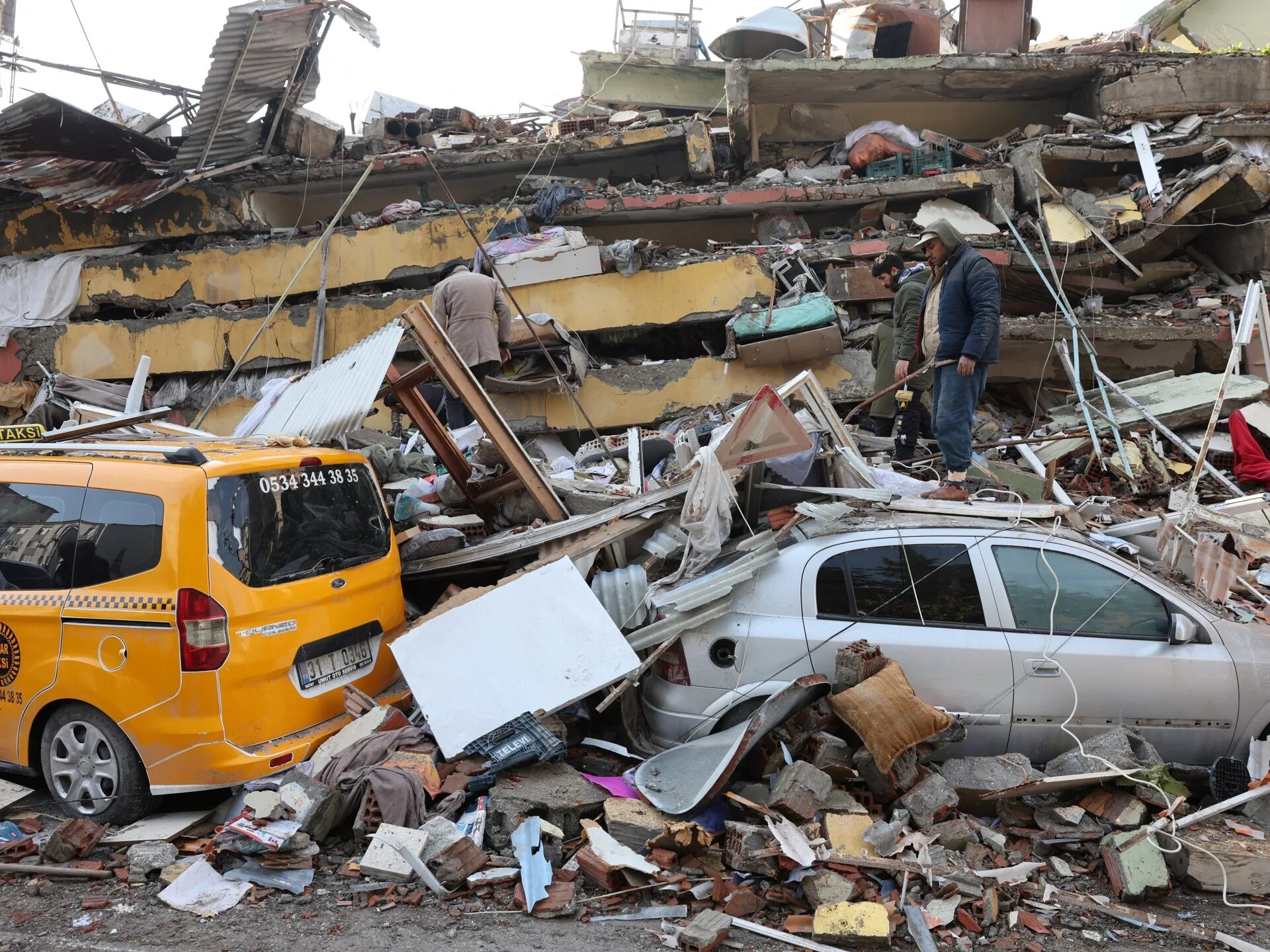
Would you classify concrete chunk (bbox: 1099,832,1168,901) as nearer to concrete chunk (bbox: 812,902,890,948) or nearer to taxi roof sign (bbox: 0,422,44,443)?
concrete chunk (bbox: 812,902,890,948)

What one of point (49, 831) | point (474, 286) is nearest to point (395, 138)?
point (474, 286)

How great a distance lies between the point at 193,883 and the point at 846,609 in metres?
3.12

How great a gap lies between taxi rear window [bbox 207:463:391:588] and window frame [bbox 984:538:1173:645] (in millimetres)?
3199

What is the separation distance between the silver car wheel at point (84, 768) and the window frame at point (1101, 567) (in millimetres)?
4242

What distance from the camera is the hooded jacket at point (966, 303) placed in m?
6.80

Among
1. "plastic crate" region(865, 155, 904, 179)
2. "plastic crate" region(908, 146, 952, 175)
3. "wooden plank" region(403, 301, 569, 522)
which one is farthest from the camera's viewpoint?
"plastic crate" region(865, 155, 904, 179)

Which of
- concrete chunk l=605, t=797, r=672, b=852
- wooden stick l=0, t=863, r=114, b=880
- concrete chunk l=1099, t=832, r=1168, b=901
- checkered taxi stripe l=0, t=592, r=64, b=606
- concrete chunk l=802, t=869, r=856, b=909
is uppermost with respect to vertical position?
checkered taxi stripe l=0, t=592, r=64, b=606

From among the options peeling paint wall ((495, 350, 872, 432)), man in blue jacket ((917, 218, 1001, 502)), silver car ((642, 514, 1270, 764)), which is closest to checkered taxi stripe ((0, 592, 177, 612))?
silver car ((642, 514, 1270, 764))

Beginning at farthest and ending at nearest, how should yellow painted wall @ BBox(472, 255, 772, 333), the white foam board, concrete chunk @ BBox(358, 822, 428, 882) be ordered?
yellow painted wall @ BBox(472, 255, 772, 333)
the white foam board
concrete chunk @ BBox(358, 822, 428, 882)

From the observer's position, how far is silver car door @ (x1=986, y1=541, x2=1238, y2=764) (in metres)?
4.62

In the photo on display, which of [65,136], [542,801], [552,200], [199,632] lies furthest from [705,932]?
[65,136]

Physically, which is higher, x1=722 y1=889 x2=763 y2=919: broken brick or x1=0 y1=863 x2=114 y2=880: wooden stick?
x1=0 y1=863 x2=114 y2=880: wooden stick

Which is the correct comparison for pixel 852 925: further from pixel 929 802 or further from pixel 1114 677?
pixel 1114 677

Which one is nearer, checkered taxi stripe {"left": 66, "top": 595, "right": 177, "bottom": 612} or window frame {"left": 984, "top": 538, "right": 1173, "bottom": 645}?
checkered taxi stripe {"left": 66, "top": 595, "right": 177, "bottom": 612}
